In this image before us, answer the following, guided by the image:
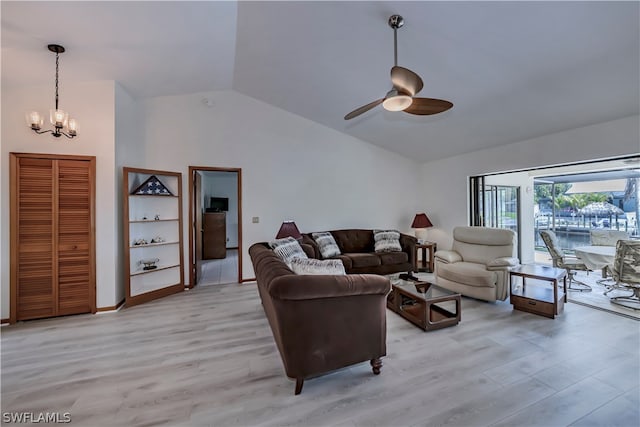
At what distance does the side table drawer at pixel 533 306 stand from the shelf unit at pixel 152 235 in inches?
191

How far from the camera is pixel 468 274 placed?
3.70 meters

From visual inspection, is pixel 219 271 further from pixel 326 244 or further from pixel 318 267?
pixel 318 267

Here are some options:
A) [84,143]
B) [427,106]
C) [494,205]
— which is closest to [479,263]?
[494,205]

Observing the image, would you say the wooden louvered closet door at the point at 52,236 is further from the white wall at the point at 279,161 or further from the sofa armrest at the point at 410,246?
the sofa armrest at the point at 410,246

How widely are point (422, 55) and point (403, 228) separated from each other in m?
3.99

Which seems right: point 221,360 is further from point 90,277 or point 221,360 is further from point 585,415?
point 585,415

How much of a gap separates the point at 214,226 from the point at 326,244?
3.74 meters

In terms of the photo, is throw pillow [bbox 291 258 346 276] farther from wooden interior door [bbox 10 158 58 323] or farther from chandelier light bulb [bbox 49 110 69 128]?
wooden interior door [bbox 10 158 58 323]

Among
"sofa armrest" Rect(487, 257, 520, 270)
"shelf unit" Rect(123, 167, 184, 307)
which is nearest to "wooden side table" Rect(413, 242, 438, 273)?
"sofa armrest" Rect(487, 257, 520, 270)

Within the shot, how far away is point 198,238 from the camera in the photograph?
4.79 m

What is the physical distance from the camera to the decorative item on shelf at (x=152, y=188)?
3907mm

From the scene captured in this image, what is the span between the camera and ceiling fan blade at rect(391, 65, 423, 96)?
2.14 m

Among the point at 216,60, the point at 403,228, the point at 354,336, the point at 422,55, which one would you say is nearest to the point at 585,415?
the point at 354,336

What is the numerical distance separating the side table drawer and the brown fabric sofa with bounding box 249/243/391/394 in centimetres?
236
